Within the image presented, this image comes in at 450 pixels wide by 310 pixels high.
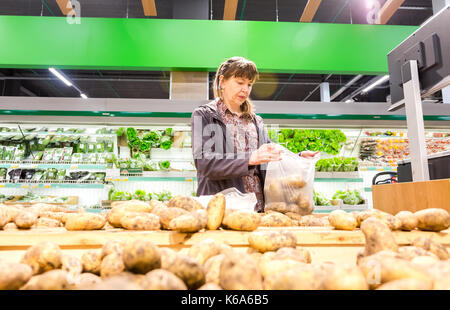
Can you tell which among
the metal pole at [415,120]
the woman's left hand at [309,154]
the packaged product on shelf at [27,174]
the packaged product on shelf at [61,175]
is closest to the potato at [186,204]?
the woman's left hand at [309,154]

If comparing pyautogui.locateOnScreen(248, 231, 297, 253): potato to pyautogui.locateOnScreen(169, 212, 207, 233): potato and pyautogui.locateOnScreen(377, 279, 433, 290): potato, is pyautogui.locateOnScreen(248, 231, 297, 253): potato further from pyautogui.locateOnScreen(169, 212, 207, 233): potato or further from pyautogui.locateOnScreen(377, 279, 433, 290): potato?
pyautogui.locateOnScreen(377, 279, 433, 290): potato

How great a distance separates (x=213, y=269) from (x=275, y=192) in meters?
1.14

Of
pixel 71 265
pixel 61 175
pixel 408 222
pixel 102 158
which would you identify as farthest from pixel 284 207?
pixel 61 175

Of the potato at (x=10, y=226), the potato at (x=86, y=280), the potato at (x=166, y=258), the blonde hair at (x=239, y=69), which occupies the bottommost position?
the potato at (x=86, y=280)

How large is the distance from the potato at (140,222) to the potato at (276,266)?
44cm

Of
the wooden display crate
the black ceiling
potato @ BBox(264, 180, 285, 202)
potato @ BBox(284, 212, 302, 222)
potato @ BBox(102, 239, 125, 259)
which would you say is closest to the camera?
potato @ BBox(102, 239, 125, 259)

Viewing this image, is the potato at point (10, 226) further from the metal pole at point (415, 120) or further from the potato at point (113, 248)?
the metal pole at point (415, 120)

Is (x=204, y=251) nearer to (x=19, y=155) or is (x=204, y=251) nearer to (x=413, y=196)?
(x=413, y=196)

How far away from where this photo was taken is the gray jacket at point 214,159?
1.80m

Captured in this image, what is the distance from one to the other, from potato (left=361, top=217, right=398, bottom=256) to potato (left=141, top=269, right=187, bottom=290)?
52cm

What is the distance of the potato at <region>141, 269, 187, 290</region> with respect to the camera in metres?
0.50

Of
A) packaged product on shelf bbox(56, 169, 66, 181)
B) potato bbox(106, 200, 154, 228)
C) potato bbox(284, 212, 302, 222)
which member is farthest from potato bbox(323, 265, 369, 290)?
packaged product on shelf bbox(56, 169, 66, 181)
